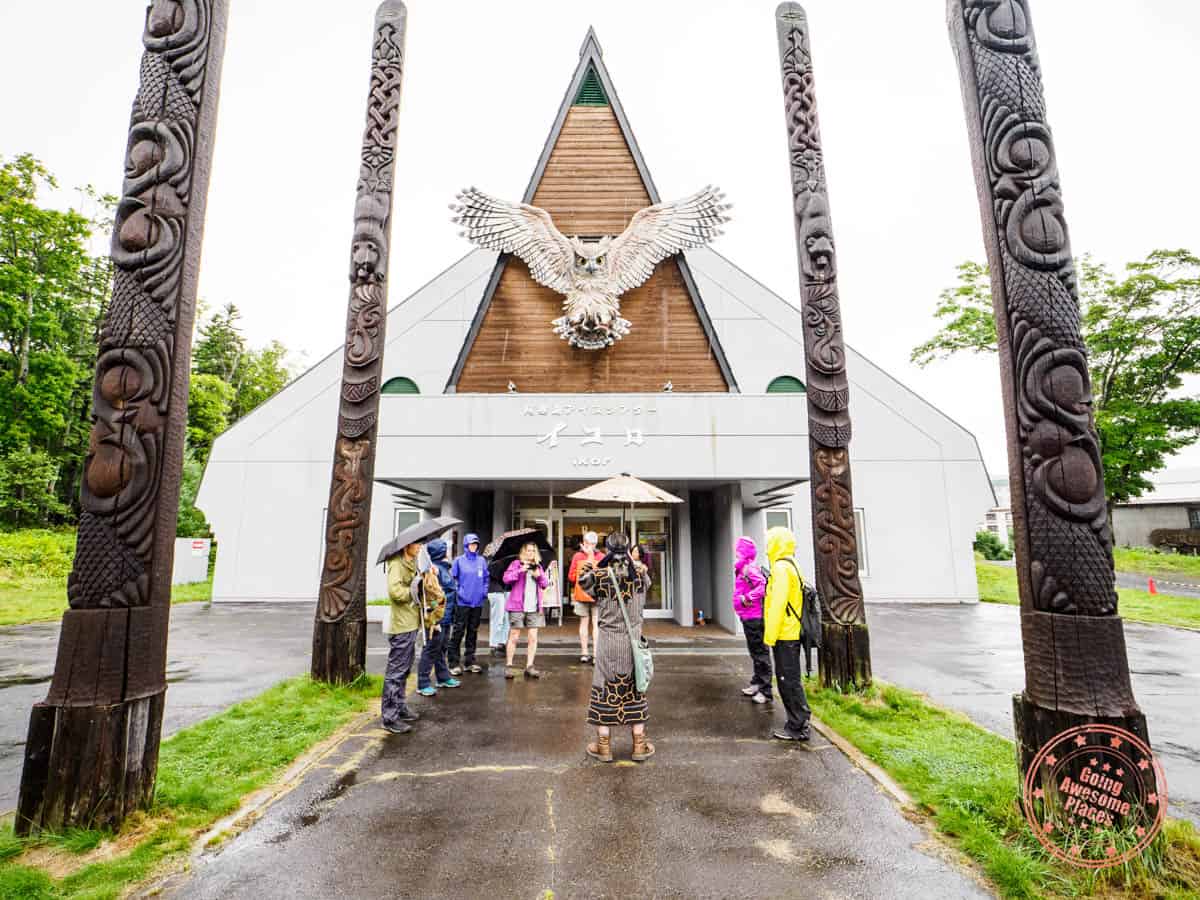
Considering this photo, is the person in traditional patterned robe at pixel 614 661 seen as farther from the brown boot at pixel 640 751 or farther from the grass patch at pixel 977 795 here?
the grass patch at pixel 977 795

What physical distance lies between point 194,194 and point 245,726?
473 cm

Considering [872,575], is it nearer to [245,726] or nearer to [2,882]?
[245,726]

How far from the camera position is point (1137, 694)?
7.34 metres

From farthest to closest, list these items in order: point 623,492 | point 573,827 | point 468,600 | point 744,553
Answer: point 468,600 → point 623,492 → point 744,553 → point 573,827

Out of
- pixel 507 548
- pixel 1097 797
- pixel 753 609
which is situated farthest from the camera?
pixel 507 548

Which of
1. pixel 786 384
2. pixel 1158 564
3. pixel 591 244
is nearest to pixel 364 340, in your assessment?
pixel 591 244

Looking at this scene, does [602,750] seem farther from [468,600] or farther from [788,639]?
[468,600]

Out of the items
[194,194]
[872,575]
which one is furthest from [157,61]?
[872,575]

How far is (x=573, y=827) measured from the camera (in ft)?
11.7

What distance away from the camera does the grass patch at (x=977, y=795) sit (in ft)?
9.21

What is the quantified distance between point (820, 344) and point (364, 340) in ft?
19.2

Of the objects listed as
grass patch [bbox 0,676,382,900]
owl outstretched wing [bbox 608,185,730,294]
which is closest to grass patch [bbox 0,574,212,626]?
grass patch [bbox 0,676,382,900]

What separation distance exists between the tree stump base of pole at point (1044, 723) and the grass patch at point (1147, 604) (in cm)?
935

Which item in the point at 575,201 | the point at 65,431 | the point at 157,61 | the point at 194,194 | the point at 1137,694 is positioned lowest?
the point at 1137,694
